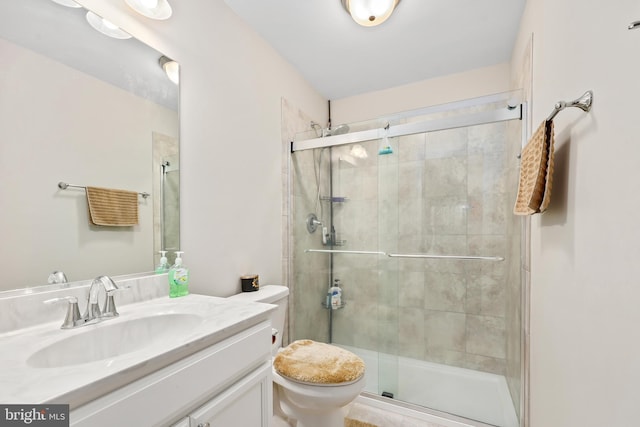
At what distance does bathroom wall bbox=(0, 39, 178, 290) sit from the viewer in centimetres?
89

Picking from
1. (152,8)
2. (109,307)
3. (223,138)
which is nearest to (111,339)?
(109,307)

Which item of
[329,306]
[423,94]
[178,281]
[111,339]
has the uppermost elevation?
[423,94]

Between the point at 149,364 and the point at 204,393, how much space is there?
22 centimetres

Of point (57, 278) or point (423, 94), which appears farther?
point (423, 94)

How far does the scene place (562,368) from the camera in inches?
36.8

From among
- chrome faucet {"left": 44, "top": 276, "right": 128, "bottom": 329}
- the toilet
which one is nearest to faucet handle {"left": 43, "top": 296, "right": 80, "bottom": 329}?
chrome faucet {"left": 44, "top": 276, "right": 128, "bottom": 329}

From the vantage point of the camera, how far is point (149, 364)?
2.15 feet

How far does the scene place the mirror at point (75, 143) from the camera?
0.89 meters

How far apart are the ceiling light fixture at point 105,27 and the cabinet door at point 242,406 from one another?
1.43 m

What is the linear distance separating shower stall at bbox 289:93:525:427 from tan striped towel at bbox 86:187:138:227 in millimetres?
1229

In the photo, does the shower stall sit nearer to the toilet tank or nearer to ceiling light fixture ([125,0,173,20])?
the toilet tank

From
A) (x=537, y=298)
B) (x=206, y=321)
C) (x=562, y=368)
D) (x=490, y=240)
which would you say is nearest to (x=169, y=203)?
(x=206, y=321)

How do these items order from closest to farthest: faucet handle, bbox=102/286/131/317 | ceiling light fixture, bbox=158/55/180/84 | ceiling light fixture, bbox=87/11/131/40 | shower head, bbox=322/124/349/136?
faucet handle, bbox=102/286/131/317
ceiling light fixture, bbox=87/11/131/40
ceiling light fixture, bbox=158/55/180/84
shower head, bbox=322/124/349/136

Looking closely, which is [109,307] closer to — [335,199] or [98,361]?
[98,361]
